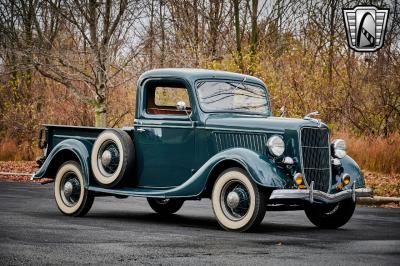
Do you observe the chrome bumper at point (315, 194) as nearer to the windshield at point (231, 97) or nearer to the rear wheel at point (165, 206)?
the windshield at point (231, 97)

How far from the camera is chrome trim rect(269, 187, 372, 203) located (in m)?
10.4

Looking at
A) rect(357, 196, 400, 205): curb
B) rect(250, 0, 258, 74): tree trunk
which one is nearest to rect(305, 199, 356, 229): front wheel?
rect(357, 196, 400, 205): curb

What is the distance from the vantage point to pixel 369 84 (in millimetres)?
27094

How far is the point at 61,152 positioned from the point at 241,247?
4.70 metres

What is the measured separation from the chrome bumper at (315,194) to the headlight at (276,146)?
0.56m

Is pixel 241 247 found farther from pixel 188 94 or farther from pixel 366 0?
pixel 366 0

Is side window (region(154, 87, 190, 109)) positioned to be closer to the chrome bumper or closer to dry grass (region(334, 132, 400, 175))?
the chrome bumper

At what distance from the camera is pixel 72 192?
12.9 m

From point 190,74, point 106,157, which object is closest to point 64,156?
point 106,157

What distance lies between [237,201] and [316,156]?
51.2 inches

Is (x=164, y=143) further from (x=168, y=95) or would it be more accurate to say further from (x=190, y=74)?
(x=168, y=95)

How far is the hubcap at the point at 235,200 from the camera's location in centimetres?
1077

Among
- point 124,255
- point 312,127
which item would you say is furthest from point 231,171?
point 124,255

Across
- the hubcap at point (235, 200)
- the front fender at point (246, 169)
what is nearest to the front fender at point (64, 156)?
the front fender at point (246, 169)
